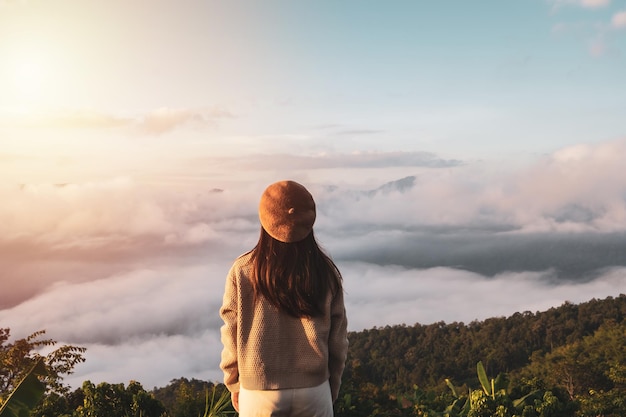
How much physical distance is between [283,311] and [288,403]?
1.26 feet

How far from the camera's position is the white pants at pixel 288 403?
2.74 metres

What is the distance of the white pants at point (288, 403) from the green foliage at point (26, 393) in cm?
130

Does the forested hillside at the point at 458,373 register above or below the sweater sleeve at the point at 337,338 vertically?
below

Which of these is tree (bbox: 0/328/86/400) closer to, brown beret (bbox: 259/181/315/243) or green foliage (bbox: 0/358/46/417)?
green foliage (bbox: 0/358/46/417)

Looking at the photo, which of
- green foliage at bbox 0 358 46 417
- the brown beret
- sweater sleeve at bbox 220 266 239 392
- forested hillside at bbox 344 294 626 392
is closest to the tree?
green foliage at bbox 0 358 46 417

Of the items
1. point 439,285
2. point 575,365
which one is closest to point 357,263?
point 439,285

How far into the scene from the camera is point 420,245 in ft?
466

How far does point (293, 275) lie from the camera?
8.80 feet

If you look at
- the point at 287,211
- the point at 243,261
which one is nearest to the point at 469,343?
the point at 243,261

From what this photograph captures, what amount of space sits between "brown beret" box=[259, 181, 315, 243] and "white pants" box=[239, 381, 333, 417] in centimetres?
64

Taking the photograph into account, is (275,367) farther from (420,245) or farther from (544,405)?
(420,245)

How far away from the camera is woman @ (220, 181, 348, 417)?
8.80 feet

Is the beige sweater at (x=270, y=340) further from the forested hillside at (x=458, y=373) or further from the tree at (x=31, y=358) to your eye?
the tree at (x=31, y=358)

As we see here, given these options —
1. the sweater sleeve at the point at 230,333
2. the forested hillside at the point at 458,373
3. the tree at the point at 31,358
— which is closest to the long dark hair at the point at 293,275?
the sweater sleeve at the point at 230,333
